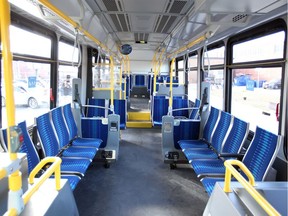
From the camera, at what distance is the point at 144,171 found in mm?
4133

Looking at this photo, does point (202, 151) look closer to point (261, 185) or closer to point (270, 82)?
point (270, 82)

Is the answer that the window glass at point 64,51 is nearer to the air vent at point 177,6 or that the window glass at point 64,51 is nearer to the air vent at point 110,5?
the air vent at point 110,5

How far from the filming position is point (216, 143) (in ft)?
12.3

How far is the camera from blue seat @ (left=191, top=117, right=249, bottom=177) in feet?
10.0

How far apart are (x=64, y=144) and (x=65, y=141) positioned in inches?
2.5

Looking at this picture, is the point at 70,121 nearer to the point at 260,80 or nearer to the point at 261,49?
the point at 260,80

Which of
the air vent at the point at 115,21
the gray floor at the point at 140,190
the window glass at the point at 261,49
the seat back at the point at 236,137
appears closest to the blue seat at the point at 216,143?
the seat back at the point at 236,137

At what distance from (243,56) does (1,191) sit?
3795mm

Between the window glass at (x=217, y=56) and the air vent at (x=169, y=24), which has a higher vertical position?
the air vent at (x=169, y=24)

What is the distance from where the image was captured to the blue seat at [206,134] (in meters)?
4.03

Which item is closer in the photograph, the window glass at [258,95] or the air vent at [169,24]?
the window glass at [258,95]

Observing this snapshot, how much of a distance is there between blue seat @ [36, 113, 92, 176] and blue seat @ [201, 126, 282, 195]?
4.96 ft

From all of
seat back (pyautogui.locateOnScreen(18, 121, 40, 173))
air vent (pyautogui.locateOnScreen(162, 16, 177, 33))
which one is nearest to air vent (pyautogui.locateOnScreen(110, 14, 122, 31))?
air vent (pyautogui.locateOnScreen(162, 16, 177, 33))

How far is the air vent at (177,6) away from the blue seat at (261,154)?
164cm
